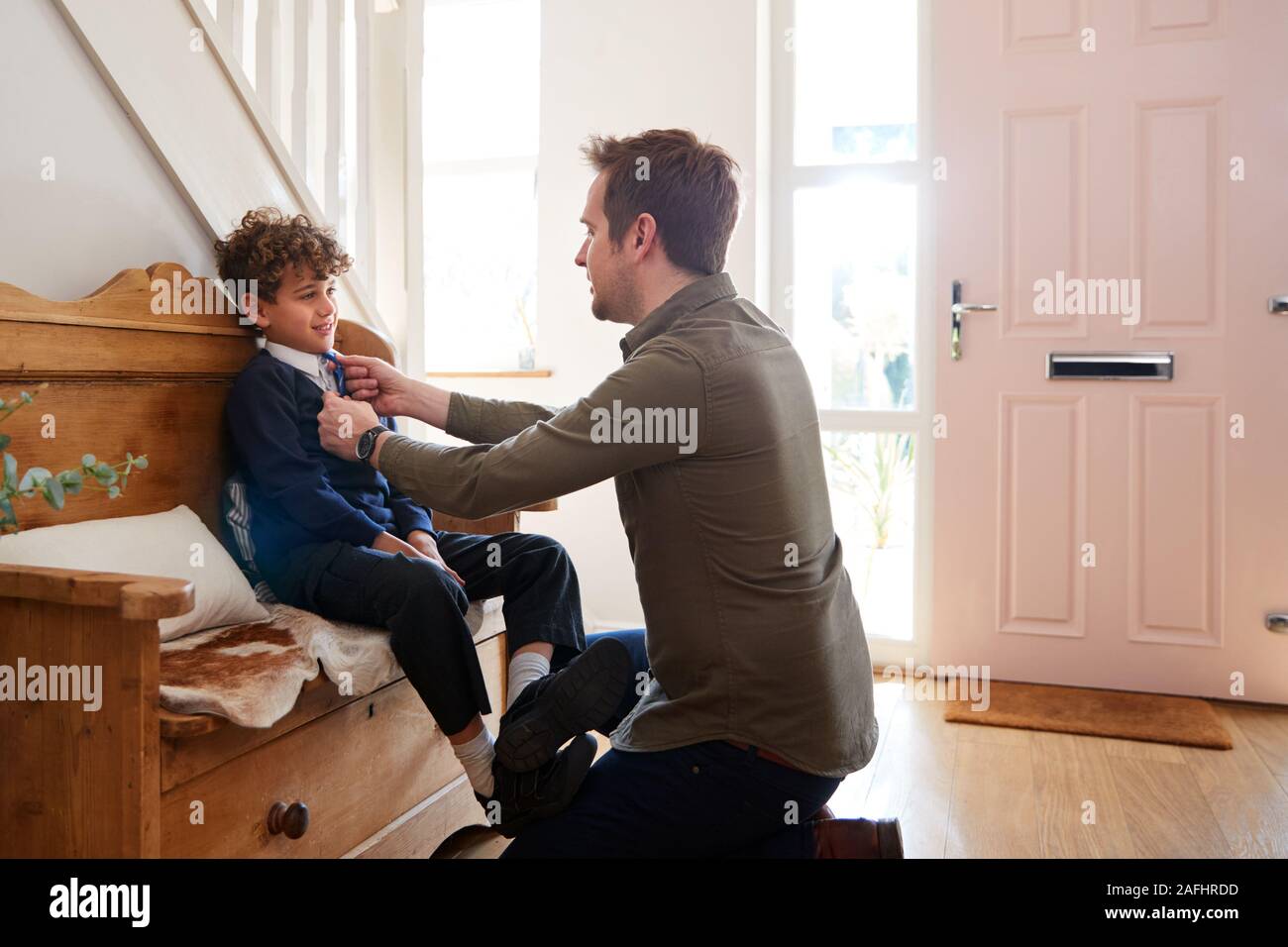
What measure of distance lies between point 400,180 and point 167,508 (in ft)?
4.07

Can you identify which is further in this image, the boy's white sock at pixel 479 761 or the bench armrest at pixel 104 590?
the boy's white sock at pixel 479 761

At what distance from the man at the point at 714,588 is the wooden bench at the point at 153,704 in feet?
1.25

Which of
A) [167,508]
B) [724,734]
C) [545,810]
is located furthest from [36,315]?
[724,734]

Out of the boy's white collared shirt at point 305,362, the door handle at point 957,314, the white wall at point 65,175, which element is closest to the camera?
the white wall at point 65,175

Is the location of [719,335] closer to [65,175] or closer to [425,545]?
[425,545]

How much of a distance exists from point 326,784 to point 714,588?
695mm

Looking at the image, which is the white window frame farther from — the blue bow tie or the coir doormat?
the coir doormat

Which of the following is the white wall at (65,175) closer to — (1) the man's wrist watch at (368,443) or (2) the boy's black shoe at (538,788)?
(1) the man's wrist watch at (368,443)

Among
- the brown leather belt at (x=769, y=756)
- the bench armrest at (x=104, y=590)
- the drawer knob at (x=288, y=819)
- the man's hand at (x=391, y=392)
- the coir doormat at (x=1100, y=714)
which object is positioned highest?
the man's hand at (x=391, y=392)

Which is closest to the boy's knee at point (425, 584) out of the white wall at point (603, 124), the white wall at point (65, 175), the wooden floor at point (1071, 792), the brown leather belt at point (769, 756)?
the brown leather belt at point (769, 756)

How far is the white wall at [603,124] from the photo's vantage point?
11.8 feet

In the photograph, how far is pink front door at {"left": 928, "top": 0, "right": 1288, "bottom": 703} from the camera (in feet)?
10.5

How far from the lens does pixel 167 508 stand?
1.93 metres
